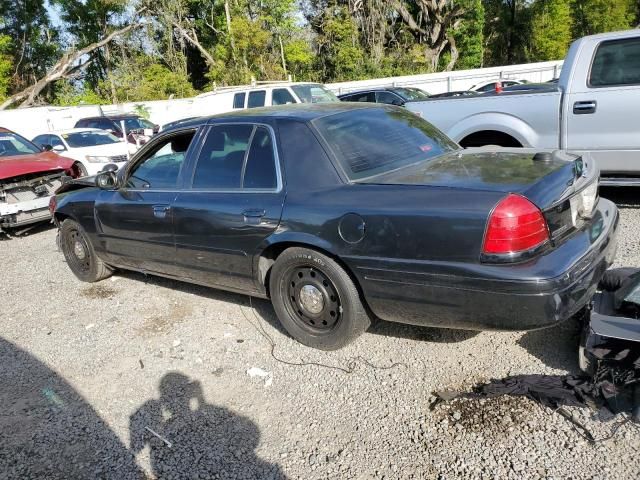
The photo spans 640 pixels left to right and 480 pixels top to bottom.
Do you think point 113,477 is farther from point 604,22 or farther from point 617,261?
point 604,22

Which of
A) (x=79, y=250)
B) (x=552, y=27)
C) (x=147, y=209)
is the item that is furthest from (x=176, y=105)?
(x=552, y=27)

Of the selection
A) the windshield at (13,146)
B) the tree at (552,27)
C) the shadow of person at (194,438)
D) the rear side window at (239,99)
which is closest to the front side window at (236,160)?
the shadow of person at (194,438)

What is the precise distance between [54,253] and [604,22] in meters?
46.1

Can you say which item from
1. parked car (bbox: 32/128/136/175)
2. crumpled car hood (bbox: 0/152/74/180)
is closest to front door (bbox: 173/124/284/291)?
crumpled car hood (bbox: 0/152/74/180)

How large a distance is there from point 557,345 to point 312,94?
35.6 feet

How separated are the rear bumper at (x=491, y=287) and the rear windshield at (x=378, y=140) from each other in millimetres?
703

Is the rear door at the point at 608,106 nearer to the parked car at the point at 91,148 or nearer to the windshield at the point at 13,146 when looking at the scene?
→ the windshield at the point at 13,146

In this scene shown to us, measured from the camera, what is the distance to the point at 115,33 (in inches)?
1459

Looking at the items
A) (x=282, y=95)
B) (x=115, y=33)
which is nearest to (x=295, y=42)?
(x=115, y=33)

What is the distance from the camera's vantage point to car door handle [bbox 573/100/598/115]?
18.2 ft

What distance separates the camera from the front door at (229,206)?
3.68m

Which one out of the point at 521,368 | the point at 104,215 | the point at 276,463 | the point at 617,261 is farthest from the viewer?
the point at 104,215

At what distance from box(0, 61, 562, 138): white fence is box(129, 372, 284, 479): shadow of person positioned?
2143cm

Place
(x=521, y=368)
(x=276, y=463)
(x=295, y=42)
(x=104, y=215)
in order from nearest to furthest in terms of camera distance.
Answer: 1. (x=276, y=463)
2. (x=521, y=368)
3. (x=104, y=215)
4. (x=295, y=42)
